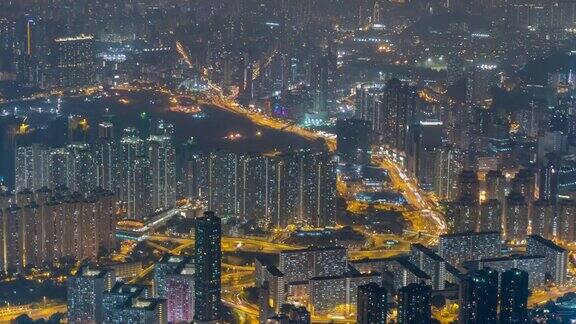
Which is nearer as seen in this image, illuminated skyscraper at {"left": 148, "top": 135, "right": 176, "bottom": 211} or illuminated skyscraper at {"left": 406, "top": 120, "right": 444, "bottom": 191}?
illuminated skyscraper at {"left": 148, "top": 135, "right": 176, "bottom": 211}

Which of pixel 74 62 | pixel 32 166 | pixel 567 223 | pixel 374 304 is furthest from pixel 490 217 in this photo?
pixel 74 62

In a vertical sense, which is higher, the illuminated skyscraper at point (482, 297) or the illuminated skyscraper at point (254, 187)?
the illuminated skyscraper at point (254, 187)

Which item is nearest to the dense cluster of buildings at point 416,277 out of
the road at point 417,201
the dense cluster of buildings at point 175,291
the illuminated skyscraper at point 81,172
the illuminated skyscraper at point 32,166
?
the dense cluster of buildings at point 175,291

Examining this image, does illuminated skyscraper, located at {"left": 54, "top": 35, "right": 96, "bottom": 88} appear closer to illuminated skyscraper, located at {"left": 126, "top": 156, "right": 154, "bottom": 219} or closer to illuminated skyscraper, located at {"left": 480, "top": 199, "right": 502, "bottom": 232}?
illuminated skyscraper, located at {"left": 126, "top": 156, "right": 154, "bottom": 219}

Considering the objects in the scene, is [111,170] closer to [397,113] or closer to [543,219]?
[397,113]

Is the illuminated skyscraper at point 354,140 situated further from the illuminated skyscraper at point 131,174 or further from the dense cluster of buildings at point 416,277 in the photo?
the dense cluster of buildings at point 416,277

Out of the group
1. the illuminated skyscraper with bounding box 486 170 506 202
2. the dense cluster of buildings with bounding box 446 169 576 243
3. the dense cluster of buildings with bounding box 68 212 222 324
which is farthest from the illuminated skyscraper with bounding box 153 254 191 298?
the illuminated skyscraper with bounding box 486 170 506 202

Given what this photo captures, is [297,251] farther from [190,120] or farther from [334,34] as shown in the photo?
[334,34]
